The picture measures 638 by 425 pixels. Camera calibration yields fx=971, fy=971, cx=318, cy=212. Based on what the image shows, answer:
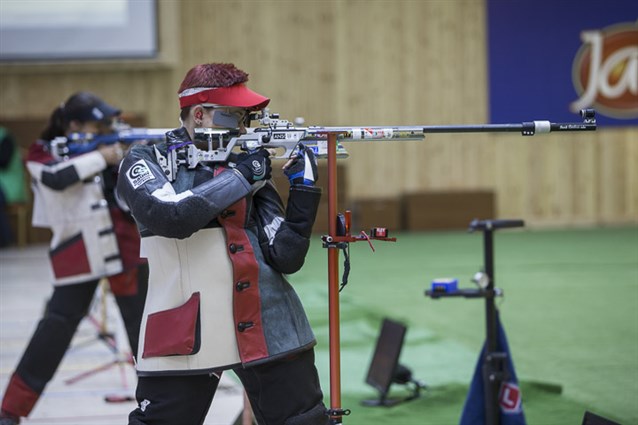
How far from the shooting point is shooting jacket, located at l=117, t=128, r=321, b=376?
306 centimetres

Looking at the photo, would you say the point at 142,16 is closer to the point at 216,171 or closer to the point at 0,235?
the point at 0,235

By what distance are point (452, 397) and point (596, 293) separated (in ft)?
14.6

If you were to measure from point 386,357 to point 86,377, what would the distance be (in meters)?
2.14

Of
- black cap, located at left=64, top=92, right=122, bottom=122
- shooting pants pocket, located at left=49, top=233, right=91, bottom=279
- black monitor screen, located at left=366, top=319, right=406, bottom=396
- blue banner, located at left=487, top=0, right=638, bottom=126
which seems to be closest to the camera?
shooting pants pocket, located at left=49, top=233, right=91, bottom=279

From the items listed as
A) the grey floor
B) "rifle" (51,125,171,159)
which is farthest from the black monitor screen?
"rifle" (51,125,171,159)

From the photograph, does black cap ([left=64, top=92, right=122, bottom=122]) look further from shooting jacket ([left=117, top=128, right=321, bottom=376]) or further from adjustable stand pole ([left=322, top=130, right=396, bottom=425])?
adjustable stand pole ([left=322, top=130, right=396, bottom=425])

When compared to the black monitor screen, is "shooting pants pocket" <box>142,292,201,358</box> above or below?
above

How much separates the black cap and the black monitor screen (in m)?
2.05

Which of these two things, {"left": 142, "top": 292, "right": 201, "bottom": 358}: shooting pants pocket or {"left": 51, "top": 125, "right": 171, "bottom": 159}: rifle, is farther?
{"left": 51, "top": 125, "right": 171, "bottom": 159}: rifle

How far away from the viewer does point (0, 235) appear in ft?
52.4

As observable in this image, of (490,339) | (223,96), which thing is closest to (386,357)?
(490,339)

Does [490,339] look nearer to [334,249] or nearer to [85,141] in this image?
[334,249]

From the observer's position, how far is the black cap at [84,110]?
555cm

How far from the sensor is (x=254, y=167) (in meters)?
3.16
